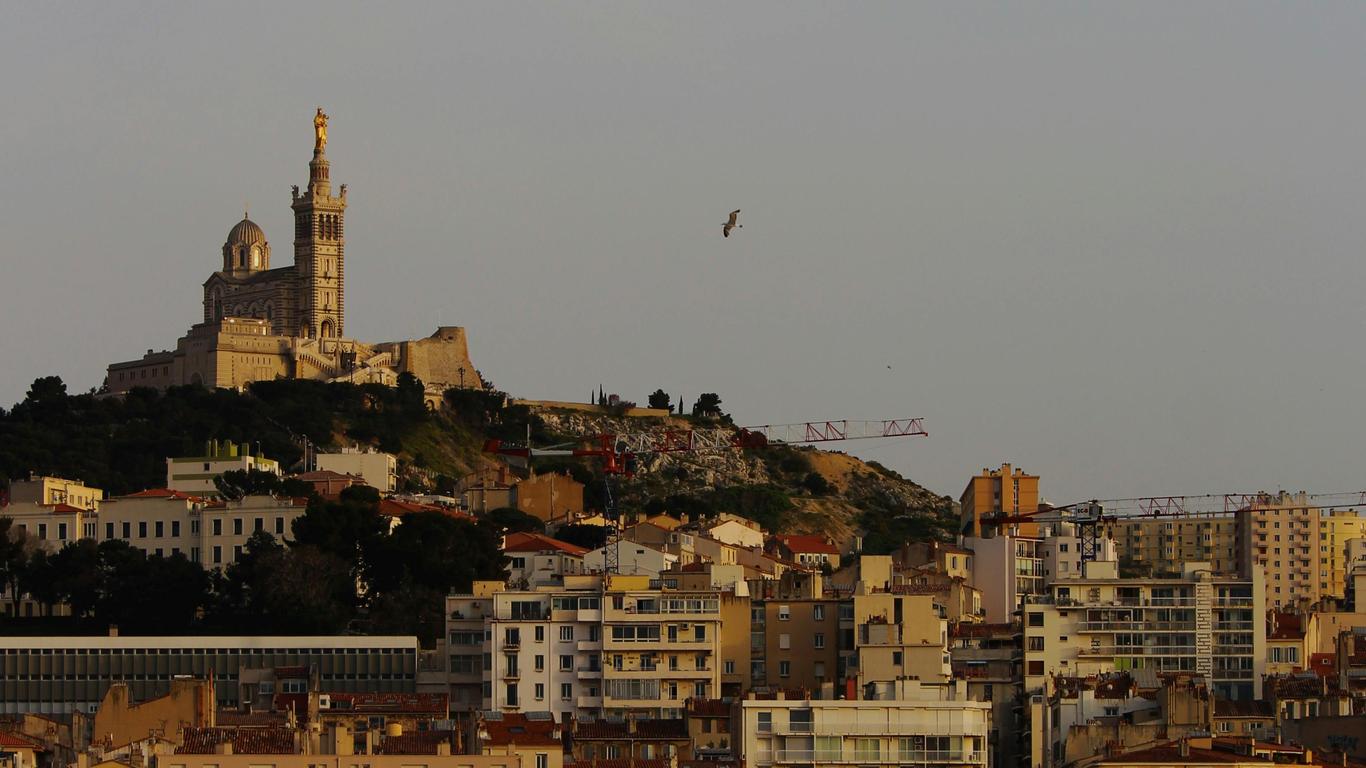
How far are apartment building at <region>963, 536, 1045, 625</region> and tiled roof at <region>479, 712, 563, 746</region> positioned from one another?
36.2 meters

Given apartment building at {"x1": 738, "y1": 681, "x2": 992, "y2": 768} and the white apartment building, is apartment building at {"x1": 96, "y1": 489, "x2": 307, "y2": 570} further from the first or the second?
apartment building at {"x1": 738, "y1": 681, "x2": 992, "y2": 768}

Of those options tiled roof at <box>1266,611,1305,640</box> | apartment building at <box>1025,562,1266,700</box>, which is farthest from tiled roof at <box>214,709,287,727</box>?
tiled roof at <box>1266,611,1305,640</box>

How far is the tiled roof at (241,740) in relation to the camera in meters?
78.9

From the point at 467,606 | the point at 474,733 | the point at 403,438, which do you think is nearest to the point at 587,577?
the point at 467,606

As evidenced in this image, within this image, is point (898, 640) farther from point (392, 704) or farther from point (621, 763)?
point (621, 763)

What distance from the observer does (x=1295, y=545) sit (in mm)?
182875

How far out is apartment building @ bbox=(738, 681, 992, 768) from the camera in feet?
268

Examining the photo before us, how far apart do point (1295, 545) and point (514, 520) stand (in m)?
50.1

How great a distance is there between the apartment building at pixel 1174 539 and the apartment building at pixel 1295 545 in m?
3.33

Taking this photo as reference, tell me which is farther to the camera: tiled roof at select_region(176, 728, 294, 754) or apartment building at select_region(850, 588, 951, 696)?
apartment building at select_region(850, 588, 951, 696)

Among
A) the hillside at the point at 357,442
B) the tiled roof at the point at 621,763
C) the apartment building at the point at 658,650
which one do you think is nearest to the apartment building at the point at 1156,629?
the apartment building at the point at 658,650

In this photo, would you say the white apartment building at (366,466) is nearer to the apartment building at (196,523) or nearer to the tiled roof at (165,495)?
the tiled roof at (165,495)

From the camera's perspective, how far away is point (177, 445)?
171875 millimetres

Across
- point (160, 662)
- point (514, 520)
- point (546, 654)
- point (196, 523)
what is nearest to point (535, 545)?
point (196, 523)
